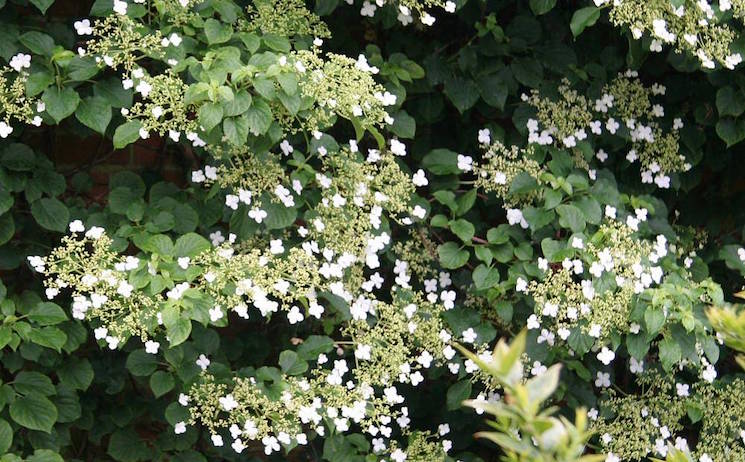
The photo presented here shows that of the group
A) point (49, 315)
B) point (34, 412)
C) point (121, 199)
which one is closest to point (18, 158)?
point (121, 199)

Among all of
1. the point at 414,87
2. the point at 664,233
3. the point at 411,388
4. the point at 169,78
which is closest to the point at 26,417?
the point at 169,78

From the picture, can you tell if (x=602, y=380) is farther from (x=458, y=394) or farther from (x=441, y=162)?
(x=441, y=162)

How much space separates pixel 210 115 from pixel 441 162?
1025 millimetres

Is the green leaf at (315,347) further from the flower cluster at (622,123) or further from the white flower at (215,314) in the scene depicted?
the flower cluster at (622,123)

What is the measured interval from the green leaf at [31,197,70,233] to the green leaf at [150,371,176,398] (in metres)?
0.46

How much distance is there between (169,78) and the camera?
2324mm

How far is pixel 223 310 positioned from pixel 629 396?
1.40m

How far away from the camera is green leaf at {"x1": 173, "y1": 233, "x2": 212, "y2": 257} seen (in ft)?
7.96

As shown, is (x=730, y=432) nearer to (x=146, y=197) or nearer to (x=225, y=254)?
(x=225, y=254)

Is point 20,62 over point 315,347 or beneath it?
over

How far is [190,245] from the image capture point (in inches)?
A: 96.0

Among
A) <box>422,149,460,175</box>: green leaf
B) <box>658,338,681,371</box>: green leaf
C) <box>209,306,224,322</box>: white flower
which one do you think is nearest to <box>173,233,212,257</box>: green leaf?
<box>209,306,224,322</box>: white flower

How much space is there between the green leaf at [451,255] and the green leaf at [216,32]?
0.90 meters

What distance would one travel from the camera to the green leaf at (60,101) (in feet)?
7.77
